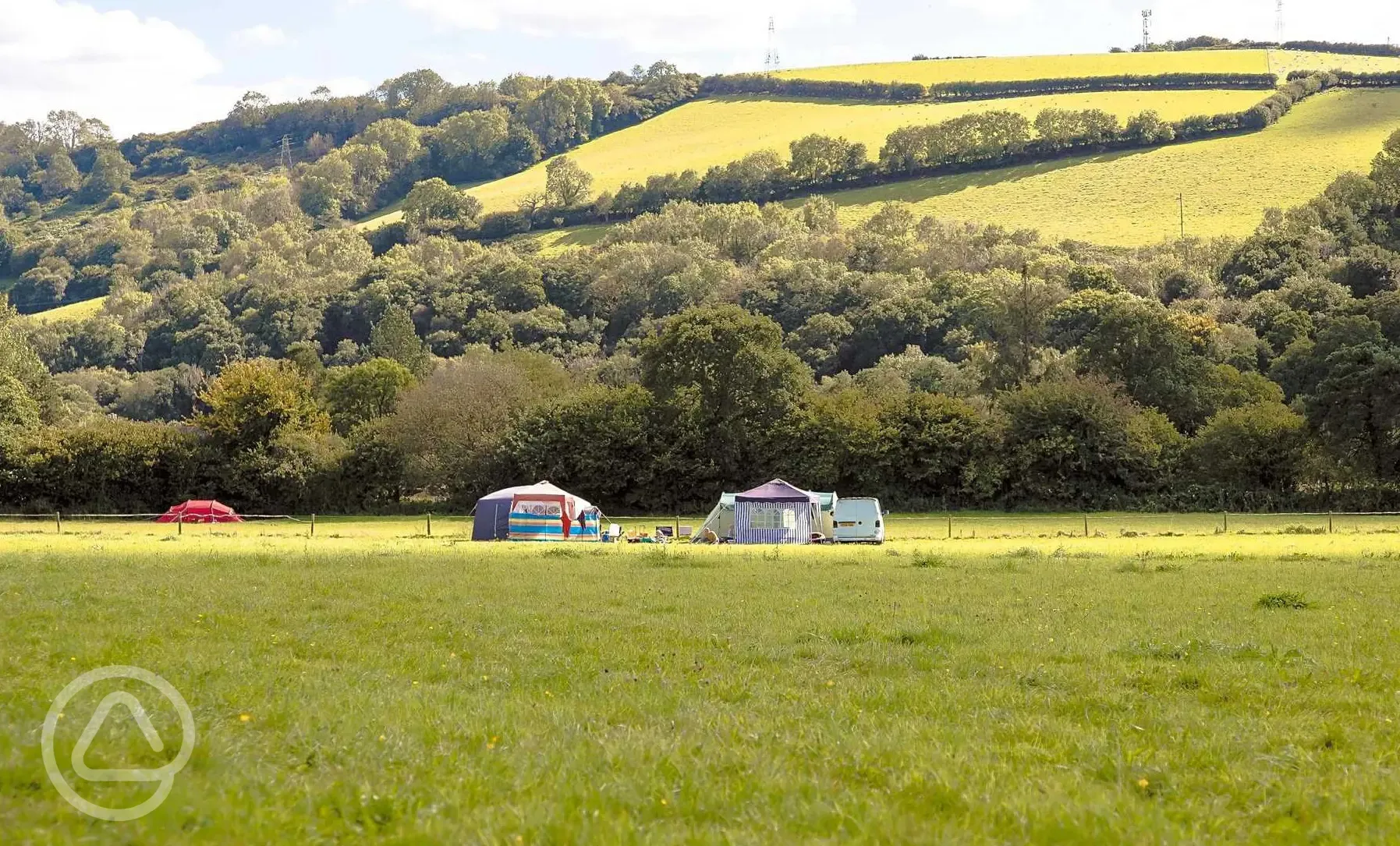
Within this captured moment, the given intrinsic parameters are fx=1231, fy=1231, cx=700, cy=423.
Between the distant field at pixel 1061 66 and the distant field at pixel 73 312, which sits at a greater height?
the distant field at pixel 1061 66

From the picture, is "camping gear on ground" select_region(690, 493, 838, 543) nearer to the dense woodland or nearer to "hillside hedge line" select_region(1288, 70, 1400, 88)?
the dense woodland

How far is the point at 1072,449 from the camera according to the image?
62.0m

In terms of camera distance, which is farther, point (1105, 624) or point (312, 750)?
point (1105, 624)

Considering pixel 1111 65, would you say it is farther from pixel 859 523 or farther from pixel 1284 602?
pixel 1284 602

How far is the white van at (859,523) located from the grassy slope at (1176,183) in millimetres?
85921

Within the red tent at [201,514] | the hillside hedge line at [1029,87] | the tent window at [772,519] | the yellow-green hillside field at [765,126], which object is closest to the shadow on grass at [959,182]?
the yellow-green hillside field at [765,126]

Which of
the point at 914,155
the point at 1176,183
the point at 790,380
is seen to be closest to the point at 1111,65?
the point at 914,155

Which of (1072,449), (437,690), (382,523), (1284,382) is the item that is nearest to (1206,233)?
(1284,382)

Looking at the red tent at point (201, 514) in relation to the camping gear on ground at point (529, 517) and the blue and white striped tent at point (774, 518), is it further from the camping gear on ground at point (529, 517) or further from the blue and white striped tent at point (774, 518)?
the blue and white striped tent at point (774, 518)

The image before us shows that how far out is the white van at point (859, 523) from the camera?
4291cm

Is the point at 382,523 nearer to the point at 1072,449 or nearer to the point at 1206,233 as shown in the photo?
the point at 1072,449

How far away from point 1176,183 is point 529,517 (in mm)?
105560

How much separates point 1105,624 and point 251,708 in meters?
10.1

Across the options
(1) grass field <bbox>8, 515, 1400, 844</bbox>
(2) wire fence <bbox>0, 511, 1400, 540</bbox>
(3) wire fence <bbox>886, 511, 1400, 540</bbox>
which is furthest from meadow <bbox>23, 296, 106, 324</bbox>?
(1) grass field <bbox>8, 515, 1400, 844</bbox>
